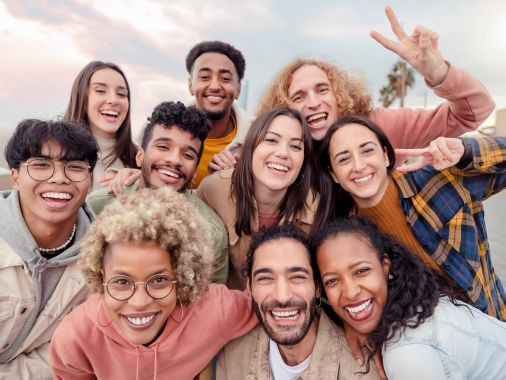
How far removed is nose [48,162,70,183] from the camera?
2838 millimetres

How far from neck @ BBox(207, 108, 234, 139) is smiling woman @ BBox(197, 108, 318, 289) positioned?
47.1 inches

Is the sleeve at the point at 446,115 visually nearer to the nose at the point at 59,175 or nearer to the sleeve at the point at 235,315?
the sleeve at the point at 235,315

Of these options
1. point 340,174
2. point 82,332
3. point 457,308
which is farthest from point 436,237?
point 82,332

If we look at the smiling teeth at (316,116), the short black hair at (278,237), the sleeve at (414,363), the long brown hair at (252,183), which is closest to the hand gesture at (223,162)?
the long brown hair at (252,183)

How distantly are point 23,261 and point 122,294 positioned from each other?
86 cm

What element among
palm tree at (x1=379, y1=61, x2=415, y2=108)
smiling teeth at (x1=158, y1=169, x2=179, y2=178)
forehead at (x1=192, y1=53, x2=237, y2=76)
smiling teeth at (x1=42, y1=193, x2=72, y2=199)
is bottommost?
smiling teeth at (x1=42, y1=193, x2=72, y2=199)

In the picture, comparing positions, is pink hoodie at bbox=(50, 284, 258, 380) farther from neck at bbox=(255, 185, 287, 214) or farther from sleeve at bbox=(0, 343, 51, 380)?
neck at bbox=(255, 185, 287, 214)

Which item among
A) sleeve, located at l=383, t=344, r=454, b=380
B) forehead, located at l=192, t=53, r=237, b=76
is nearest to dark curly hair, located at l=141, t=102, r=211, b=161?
forehead, located at l=192, t=53, r=237, b=76

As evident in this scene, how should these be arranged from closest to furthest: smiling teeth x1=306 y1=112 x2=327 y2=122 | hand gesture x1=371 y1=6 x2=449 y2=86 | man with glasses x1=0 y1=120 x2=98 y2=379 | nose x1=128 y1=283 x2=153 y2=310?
nose x1=128 y1=283 x2=153 y2=310 < man with glasses x1=0 y1=120 x2=98 y2=379 < hand gesture x1=371 y1=6 x2=449 y2=86 < smiling teeth x1=306 y1=112 x2=327 y2=122

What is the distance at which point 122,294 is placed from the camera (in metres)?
2.42

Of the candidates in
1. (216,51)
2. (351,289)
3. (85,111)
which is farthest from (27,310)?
(216,51)

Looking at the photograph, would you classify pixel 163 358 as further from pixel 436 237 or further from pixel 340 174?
pixel 436 237

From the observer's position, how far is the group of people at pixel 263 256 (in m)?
2.48

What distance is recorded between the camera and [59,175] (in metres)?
2.86
